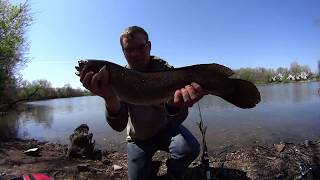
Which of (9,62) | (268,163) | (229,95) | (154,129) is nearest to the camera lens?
(229,95)

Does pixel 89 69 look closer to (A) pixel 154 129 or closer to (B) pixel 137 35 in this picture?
(B) pixel 137 35

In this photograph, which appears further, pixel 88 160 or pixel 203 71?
pixel 88 160

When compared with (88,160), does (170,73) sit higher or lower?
higher

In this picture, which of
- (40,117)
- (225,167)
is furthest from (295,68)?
(225,167)

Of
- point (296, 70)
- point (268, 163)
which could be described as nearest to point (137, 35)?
point (268, 163)

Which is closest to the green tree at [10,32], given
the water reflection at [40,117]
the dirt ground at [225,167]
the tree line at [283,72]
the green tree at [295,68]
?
the water reflection at [40,117]

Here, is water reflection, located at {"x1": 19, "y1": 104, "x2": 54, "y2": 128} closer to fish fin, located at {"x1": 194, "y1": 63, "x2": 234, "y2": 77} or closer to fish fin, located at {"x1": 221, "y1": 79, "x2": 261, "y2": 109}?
fish fin, located at {"x1": 194, "y1": 63, "x2": 234, "y2": 77}
